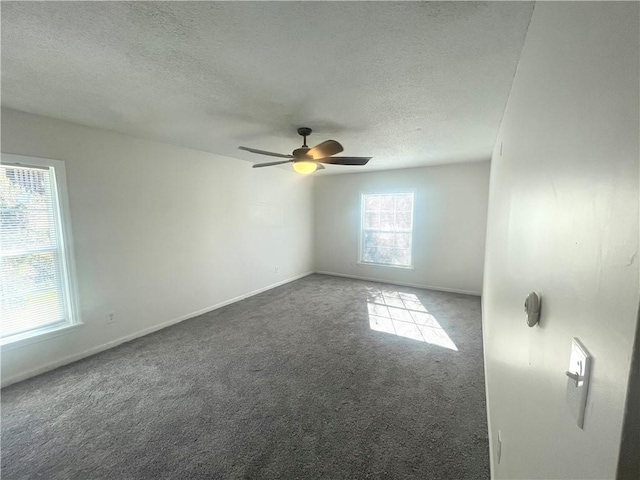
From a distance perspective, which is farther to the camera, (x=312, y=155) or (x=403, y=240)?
(x=403, y=240)

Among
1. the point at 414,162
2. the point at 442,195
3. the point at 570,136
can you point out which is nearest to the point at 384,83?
the point at 570,136

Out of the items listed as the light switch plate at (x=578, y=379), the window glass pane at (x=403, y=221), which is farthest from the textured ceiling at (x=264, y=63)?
the window glass pane at (x=403, y=221)

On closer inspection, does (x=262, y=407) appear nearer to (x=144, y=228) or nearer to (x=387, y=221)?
(x=144, y=228)

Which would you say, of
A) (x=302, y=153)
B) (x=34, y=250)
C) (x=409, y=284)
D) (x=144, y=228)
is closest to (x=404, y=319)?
(x=409, y=284)

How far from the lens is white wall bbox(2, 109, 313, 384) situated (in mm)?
2674

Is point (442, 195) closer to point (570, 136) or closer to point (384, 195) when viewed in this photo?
point (384, 195)

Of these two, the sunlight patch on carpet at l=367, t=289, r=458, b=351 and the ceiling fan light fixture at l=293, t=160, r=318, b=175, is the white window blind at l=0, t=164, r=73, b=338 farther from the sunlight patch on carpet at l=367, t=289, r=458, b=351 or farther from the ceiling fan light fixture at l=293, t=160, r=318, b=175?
the sunlight patch on carpet at l=367, t=289, r=458, b=351

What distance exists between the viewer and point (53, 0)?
1.20 meters

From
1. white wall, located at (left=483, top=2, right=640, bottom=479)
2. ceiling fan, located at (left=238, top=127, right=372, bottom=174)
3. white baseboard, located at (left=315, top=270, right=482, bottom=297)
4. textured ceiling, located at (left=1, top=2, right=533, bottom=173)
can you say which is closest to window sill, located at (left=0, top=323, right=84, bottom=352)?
textured ceiling, located at (left=1, top=2, right=533, bottom=173)

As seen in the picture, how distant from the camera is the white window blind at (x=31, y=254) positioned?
242cm

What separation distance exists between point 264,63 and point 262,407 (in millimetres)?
2455

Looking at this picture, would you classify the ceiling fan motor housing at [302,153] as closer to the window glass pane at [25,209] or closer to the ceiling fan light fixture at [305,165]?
the ceiling fan light fixture at [305,165]

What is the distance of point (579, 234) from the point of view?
563 millimetres

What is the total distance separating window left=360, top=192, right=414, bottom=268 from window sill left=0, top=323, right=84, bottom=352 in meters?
4.79
